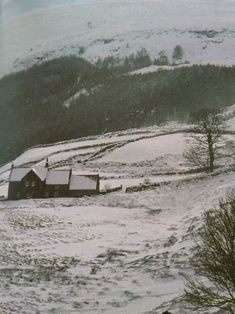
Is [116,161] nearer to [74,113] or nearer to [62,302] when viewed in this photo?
[62,302]

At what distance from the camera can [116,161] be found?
82375mm

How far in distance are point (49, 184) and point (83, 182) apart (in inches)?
174

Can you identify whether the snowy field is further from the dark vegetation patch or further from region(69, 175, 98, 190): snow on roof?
the dark vegetation patch

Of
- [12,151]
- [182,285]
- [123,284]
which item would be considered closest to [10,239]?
[123,284]

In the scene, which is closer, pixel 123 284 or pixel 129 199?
pixel 123 284

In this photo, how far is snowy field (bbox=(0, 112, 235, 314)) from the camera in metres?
22.4

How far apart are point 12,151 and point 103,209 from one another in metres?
98.5

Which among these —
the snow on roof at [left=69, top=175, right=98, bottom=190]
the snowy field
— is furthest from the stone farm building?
the snowy field

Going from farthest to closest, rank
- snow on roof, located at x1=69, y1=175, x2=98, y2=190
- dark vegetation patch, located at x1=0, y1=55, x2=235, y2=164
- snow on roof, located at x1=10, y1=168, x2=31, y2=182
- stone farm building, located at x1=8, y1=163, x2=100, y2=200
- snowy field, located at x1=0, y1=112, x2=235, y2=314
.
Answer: dark vegetation patch, located at x1=0, y1=55, x2=235, y2=164 → snow on roof, located at x1=10, y1=168, x2=31, y2=182 → stone farm building, located at x1=8, y1=163, x2=100, y2=200 → snow on roof, located at x1=69, y1=175, x2=98, y2=190 → snowy field, located at x1=0, y1=112, x2=235, y2=314

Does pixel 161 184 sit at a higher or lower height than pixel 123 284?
higher

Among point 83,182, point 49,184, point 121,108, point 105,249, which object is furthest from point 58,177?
point 121,108

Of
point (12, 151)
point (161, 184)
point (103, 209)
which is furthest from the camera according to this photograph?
point (12, 151)

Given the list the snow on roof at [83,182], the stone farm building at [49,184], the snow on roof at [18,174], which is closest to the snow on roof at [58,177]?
the stone farm building at [49,184]

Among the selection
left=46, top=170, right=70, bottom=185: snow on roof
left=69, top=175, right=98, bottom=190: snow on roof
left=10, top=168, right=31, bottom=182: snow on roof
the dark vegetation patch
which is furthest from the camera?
the dark vegetation patch
